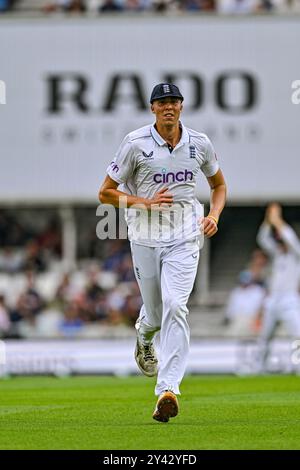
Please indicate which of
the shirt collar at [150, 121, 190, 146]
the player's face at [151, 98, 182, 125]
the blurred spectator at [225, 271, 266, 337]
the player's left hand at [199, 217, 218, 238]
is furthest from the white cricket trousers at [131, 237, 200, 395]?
the blurred spectator at [225, 271, 266, 337]

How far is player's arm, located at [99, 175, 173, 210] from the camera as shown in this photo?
30.8 feet

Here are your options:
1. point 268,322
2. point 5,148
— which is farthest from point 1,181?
point 268,322

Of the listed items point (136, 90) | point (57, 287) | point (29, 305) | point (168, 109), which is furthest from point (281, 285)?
point (168, 109)

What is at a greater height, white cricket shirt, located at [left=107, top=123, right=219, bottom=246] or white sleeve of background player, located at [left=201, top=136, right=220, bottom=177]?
white sleeve of background player, located at [left=201, top=136, right=220, bottom=177]

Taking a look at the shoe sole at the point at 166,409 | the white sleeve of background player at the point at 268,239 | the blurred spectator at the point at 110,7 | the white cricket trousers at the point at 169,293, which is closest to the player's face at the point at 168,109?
the white cricket trousers at the point at 169,293

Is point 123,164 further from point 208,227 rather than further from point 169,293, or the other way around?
point 169,293

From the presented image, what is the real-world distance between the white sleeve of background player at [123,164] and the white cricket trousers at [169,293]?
1.80 ft

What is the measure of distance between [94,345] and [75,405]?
805 cm

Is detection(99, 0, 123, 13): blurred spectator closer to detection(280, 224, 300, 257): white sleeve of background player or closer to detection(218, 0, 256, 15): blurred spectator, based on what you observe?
detection(218, 0, 256, 15): blurred spectator

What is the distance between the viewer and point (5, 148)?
24.3m

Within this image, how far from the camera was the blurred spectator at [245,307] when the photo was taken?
72.4 ft

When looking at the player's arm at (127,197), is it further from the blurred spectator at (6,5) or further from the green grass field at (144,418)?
A: the blurred spectator at (6,5)

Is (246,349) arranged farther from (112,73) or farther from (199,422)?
(199,422)

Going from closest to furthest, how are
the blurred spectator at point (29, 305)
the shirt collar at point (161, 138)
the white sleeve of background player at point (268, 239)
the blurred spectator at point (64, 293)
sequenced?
the shirt collar at point (161, 138)
the white sleeve of background player at point (268, 239)
the blurred spectator at point (29, 305)
the blurred spectator at point (64, 293)
